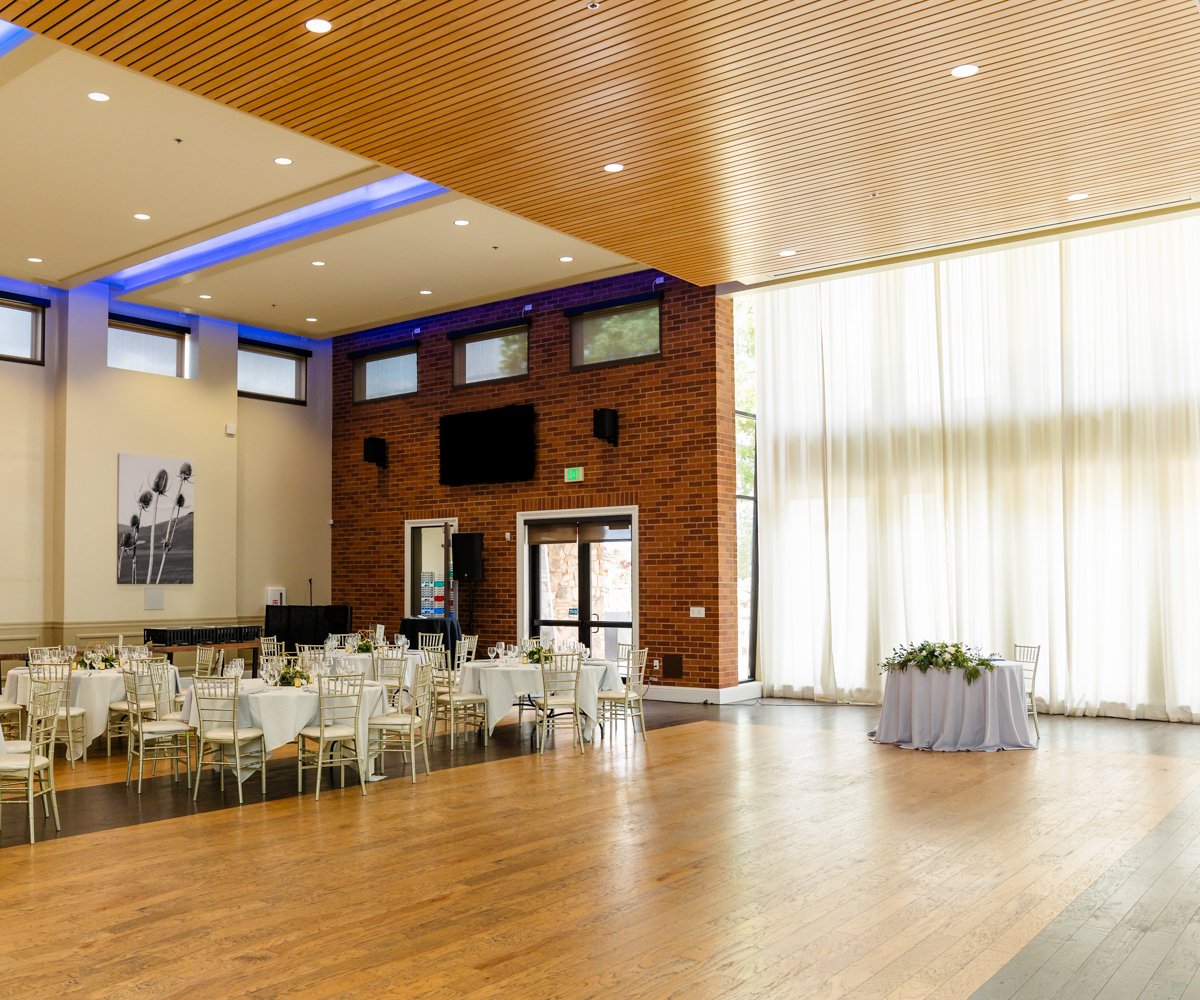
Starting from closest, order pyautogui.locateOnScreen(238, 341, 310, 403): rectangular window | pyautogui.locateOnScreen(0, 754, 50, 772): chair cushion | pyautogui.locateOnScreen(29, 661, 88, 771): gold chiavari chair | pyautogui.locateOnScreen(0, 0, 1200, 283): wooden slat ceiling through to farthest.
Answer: pyautogui.locateOnScreen(0, 0, 1200, 283): wooden slat ceiling → pyautogui.locateOnScreen(0, 754, 50, 772): chair cushion → pyautogui.locateOnScreen(29, 661, 88, 771): gold chiavari chair → pyautogui.locateOnScreen(238, 341, 310, 403): rectangular window

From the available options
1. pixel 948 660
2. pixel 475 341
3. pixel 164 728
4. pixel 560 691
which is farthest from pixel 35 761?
pixel 475 341

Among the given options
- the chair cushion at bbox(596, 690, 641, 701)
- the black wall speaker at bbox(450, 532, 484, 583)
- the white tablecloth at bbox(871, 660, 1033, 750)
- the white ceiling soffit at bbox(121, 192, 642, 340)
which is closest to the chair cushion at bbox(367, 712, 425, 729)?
the chair cushion at bbox(596, 690, 641, 701)

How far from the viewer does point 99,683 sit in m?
9.24

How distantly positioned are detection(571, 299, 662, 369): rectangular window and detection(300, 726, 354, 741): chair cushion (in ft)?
22.9

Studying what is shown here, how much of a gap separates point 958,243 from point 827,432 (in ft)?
8.69

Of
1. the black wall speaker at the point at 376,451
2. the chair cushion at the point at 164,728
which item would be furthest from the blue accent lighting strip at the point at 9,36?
the black wall speaker at the point at 376,451

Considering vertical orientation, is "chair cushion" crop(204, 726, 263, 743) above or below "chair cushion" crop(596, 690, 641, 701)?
above

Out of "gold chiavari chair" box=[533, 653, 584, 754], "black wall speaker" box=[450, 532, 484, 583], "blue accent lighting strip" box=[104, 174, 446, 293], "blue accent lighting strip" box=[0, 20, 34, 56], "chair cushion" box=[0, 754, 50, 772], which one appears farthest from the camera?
"black wall speaker" box=[450, 532, 484, 583]

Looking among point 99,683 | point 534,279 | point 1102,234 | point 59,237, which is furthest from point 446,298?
point 1102,234

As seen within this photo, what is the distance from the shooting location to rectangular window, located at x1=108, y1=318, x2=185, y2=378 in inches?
567

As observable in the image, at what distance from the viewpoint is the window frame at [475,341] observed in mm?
14680

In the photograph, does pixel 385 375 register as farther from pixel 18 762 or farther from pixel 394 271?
pixel 18 762

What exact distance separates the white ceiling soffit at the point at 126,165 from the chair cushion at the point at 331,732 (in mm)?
4456

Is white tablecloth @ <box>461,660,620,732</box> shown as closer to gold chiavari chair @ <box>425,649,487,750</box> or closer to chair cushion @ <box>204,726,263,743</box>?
gold chiavari chair @ <box>425,649,487,750</box>
